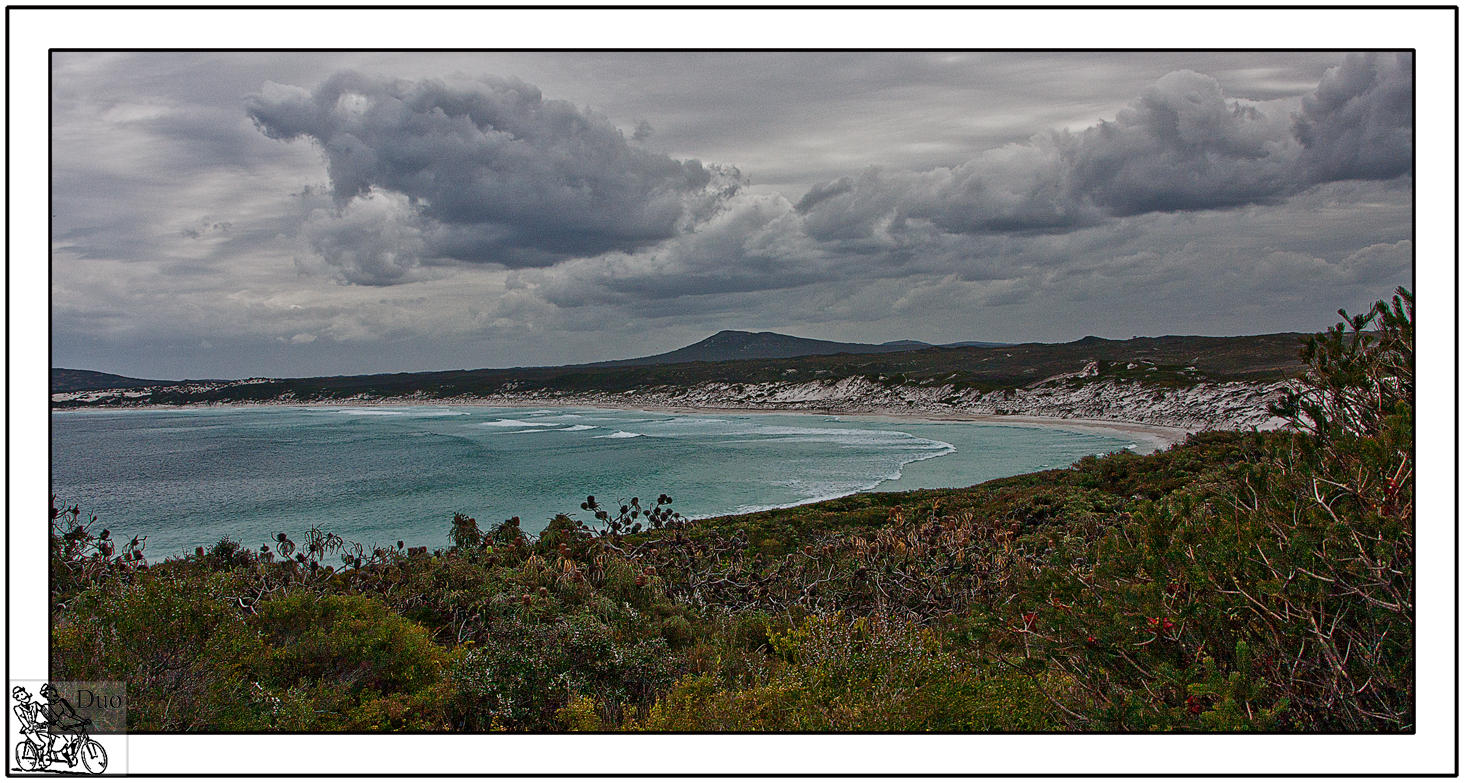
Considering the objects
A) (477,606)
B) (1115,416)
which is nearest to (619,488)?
(477,606)

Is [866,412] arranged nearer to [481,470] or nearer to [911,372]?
[911,372]

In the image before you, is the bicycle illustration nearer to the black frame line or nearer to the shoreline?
the black frame line

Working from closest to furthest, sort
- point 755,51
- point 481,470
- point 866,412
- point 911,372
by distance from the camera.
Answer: point 755,51 < point 481,470 < point 866,412 < point 911,372

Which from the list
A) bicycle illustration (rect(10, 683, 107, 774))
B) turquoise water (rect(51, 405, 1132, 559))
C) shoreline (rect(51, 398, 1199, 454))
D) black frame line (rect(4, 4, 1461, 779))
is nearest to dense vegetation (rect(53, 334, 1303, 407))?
shoreline (rect(51, 398, 1199, 454))
